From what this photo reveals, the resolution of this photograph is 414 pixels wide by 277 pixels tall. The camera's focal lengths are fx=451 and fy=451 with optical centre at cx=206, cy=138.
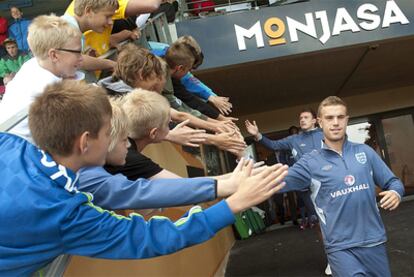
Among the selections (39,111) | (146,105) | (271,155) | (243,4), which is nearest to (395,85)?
(271,155)

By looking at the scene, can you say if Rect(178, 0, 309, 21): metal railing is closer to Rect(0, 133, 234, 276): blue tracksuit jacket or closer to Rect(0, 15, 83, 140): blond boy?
Rect(0, 15, 83, 140): blond boy

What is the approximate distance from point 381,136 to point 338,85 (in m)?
2.13

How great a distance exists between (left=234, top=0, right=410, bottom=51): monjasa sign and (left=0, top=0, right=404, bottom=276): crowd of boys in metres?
4.74

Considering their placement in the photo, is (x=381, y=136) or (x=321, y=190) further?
(x=381, y=136)

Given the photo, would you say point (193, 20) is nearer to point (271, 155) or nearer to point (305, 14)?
point (305, 14)

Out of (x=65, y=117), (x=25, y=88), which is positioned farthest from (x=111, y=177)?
(x=25, y=88)

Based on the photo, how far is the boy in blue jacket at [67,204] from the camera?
1313 millimetres

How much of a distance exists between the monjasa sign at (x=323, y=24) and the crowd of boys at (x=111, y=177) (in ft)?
15.5

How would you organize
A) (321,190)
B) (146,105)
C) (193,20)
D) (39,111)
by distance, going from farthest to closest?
1. (193,20)
2. (321,190)
3. (146,105)
4. (39,111)

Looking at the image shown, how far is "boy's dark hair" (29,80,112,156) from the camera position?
4.65 ft

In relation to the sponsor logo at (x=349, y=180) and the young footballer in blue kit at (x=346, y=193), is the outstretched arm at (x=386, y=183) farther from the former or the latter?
the sponsor logo at (x=349, y=180)

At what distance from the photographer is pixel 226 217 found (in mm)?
1481

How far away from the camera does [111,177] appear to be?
5.91ft

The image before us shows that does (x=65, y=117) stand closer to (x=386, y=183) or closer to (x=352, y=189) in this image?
(x=352, y=189)
